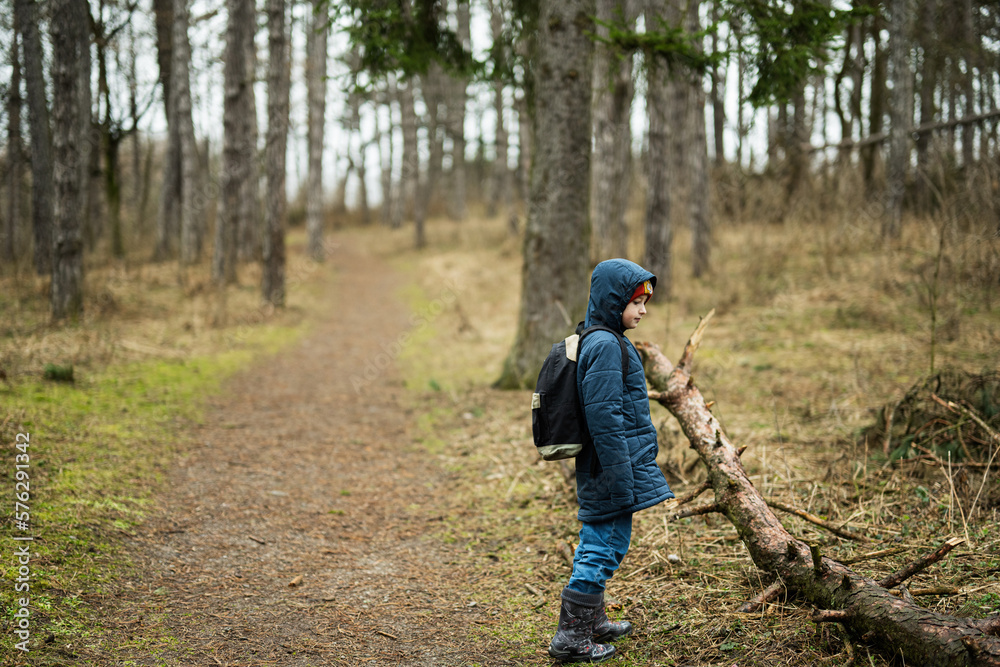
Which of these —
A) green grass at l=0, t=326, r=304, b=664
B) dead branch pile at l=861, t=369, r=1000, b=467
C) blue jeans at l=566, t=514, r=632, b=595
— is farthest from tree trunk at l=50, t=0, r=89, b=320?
dead branch pile at l=861, t=369, r=1000, b=467

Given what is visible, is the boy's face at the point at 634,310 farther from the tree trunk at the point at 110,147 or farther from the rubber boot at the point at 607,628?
the tree trunk at the point at 110,147

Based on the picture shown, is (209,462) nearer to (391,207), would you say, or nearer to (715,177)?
(715,177)

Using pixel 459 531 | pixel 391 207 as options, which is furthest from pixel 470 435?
pixel 391 207

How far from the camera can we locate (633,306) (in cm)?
313

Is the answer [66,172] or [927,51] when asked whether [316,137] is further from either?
[927,51]

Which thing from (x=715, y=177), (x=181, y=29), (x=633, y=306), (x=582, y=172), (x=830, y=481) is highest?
(x=181, y=29)

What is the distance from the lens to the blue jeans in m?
3.08

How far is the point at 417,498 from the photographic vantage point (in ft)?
17.7

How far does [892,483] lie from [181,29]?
16.4m

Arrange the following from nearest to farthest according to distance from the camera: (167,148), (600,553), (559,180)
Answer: (600,553), (559,180), (167,148)

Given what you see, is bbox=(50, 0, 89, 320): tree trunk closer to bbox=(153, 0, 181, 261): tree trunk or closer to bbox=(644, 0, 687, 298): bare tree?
bbox=(153, 0, 181, 261): tree trunk

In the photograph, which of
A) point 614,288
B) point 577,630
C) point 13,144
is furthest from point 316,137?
point 577,630

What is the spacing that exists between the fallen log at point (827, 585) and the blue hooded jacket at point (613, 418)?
2.09 feet

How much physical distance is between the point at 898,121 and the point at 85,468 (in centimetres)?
1364
